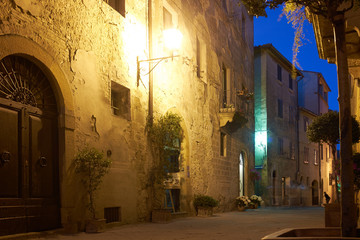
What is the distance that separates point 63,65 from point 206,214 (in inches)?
307

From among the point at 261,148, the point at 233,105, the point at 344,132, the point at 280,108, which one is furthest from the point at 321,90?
the point at 344,132

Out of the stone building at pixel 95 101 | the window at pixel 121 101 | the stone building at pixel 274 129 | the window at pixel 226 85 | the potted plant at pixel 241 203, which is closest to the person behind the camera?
the stone building at pixel 95 101

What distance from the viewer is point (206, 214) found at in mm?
14211

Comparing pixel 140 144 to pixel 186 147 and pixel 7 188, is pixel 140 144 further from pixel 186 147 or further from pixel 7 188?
pixel 7 188

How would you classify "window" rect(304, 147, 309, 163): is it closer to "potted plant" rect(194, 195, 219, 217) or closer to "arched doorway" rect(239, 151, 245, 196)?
"arched doorway" rect(239, 151, 245, 196)

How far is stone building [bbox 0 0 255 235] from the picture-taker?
7.25m

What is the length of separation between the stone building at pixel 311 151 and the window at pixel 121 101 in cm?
2410

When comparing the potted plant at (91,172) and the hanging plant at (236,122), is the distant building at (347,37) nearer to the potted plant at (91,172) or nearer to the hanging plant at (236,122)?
the potted plant at (91,172)

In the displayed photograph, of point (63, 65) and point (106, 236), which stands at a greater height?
point (63, 65)

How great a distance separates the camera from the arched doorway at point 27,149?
22.9 ft

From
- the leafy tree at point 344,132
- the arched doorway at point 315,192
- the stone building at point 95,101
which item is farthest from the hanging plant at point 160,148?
the arched doorway at point 315,192

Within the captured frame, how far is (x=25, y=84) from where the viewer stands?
7520 millimetres

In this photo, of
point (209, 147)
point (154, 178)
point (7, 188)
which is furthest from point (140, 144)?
point (209, 147)

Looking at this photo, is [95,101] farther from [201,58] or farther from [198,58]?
[201,58]
